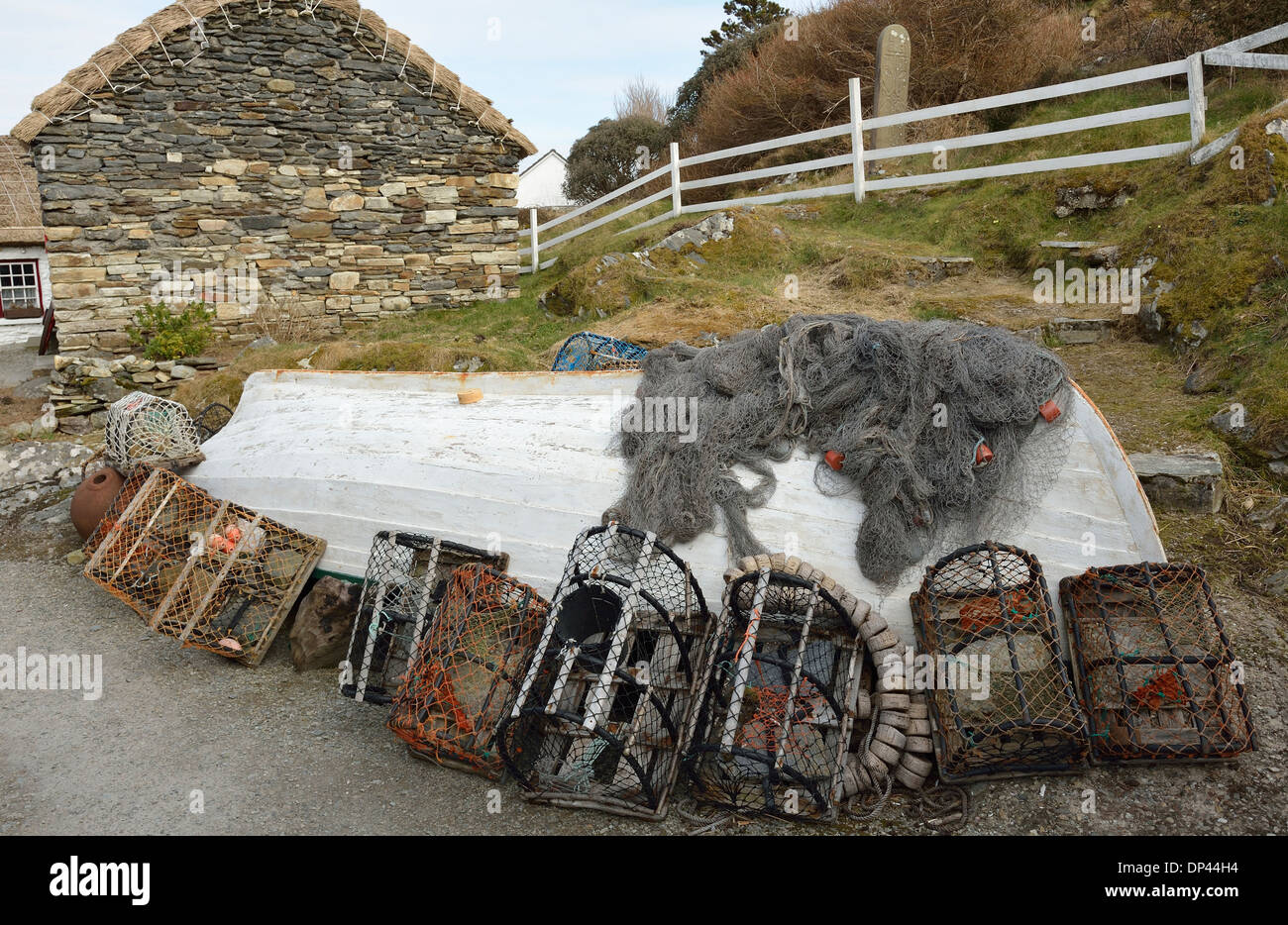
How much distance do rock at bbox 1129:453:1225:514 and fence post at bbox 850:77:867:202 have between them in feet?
25.4

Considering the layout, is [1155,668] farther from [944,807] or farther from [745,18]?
[745,18]

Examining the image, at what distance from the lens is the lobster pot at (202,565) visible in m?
5.39

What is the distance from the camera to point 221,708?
493cm

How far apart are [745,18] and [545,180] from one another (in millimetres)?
14912

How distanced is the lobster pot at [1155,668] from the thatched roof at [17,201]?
23.4 meters

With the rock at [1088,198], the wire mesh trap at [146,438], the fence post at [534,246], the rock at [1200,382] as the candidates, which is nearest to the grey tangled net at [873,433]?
the rock at [1200,382]

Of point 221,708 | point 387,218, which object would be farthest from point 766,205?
point 221,708

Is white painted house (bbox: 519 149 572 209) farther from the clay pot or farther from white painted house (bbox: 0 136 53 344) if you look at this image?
the clay pot

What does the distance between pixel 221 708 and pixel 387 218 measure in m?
10.4

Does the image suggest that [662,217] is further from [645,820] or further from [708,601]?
[645,820]

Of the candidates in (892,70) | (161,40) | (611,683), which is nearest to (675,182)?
(892,70)

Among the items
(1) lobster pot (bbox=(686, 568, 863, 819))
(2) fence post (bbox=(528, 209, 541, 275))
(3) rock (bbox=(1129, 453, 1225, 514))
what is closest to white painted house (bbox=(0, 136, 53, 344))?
(2) fence post (bbox=(528, 209, 541, 275))

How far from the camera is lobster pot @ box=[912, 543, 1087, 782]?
372cm

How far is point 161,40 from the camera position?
12523 millimetres
